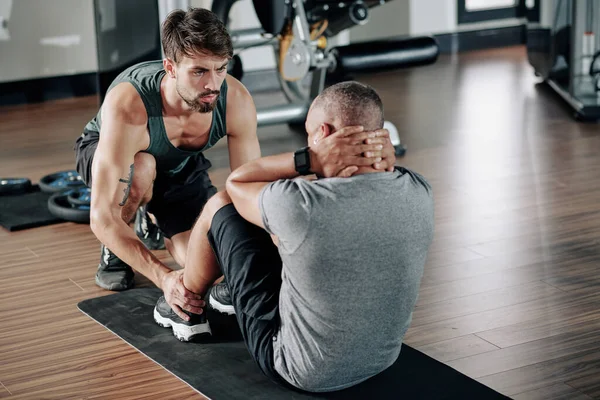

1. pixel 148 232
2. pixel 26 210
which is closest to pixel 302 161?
pixel 148 232

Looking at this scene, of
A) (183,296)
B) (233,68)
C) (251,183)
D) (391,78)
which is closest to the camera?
(251,183)

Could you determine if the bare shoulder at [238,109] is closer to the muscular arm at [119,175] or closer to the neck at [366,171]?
the muscular arm at [119,175]

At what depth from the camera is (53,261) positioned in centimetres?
267

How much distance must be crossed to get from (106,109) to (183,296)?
514 mm

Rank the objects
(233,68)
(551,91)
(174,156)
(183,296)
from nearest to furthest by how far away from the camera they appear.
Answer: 1. (183,296)
2. (174,156)
3. (233,68)
4. (551,91)

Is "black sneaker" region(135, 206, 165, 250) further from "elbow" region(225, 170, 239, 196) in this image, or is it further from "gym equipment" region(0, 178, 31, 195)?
"elbow" region(225, 170, 239, 196)

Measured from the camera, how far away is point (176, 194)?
249 cm

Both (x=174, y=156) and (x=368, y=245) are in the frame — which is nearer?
(x=368, y=245)

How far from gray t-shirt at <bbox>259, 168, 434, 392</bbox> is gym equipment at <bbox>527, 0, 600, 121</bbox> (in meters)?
3.02

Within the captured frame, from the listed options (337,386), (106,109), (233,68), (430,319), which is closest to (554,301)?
(430,319)

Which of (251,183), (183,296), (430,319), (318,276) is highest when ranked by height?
(251,183)

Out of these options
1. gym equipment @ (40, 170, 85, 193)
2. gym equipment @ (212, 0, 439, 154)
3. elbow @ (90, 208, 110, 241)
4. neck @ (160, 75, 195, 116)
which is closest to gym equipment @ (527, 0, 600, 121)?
gym equipment @ (212, 0, 439, 154)

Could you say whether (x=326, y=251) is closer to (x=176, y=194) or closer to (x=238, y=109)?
(x=238, y=109)

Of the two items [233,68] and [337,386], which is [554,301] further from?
[233,68]
